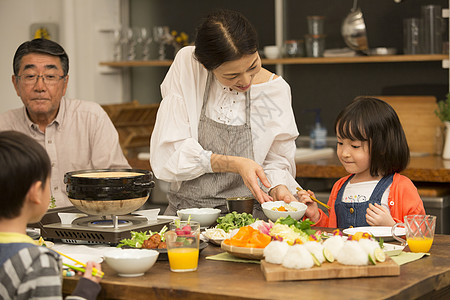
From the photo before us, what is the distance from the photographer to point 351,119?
267cm

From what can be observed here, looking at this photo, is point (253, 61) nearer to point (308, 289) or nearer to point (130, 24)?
point (308, 289)

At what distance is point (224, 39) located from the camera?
2.61 m

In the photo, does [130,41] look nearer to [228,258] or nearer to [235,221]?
[235,221]

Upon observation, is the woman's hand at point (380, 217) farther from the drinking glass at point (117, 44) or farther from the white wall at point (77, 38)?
the drinking glass at point (117, 44)

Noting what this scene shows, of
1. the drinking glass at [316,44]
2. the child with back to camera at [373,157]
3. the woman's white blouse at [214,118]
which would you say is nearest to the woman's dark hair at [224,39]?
the woman's white blouse at [214,118]

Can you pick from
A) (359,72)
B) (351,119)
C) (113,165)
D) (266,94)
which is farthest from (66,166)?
(359,72)

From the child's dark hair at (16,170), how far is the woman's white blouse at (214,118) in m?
1.01

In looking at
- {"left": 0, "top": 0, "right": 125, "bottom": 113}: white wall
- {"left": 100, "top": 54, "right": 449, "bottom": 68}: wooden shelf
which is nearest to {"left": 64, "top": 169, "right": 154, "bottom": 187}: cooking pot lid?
{"left": 100, "top": 54, "right": 449, "bottom": 68}: wooden shelf

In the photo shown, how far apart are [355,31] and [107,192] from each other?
2.69 metres

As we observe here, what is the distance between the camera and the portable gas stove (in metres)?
2.24

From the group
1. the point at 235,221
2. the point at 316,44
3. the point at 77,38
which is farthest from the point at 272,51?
the point at 235,221

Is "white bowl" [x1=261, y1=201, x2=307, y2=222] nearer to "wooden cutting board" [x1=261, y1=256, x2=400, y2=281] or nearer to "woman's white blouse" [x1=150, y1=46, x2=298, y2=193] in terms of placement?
"woman's white blouse" [x1=150, y1=46, x2=298, y2=193]

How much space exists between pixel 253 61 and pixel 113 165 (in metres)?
1.07

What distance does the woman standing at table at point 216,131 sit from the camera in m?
2.71
